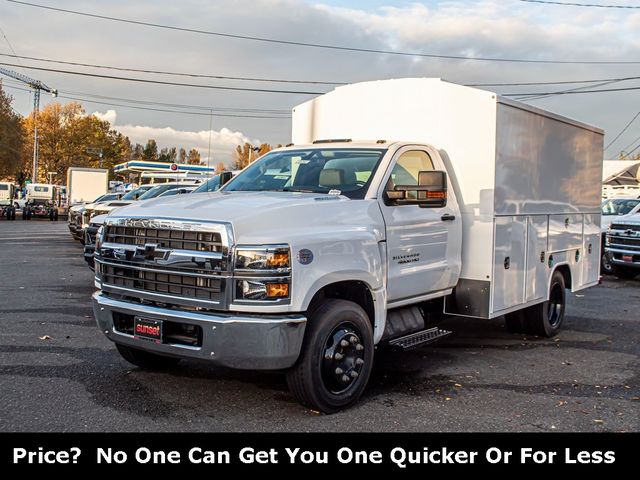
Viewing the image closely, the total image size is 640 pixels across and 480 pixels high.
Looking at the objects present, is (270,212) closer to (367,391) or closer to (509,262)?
(367,391)

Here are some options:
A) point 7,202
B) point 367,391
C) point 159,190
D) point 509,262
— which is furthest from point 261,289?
point 7,202

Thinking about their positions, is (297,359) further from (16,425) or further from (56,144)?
(56,144)

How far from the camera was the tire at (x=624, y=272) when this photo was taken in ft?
50.4

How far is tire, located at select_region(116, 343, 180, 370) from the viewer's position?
5.80 m

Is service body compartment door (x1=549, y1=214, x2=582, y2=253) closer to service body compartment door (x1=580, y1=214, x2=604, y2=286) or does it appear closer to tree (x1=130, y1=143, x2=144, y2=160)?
service body compartment door (x1=580, y1=214, x2=604, y2=286)

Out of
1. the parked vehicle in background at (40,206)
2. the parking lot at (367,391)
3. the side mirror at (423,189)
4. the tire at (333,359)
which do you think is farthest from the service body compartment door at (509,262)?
the parked vehicle in background at (40,206)

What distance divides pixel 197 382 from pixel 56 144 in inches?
2886

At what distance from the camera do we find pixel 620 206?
699 inches

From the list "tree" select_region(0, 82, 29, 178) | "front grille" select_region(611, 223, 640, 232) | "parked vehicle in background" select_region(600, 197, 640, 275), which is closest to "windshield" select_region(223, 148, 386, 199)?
"front grille" select_region(611, 223, 640, 232)
